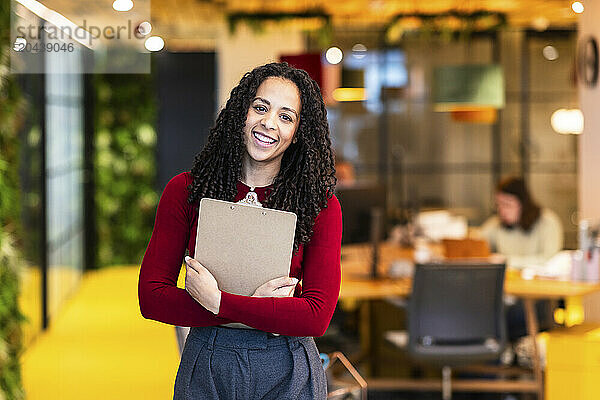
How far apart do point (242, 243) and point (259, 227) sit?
0.05 m

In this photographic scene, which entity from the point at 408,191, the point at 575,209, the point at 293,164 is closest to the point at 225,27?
the point at 408,191

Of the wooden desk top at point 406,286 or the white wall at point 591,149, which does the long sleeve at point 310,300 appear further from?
the white wall at point 591,149

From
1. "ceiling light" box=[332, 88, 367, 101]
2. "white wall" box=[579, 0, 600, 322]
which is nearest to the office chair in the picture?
"white wall" box=[579, 0, 600, 322]

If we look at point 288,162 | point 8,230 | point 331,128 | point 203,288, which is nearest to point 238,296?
point 203,288

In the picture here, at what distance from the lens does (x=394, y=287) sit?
5129 millimetres

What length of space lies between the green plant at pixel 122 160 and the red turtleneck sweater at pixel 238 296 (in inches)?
355

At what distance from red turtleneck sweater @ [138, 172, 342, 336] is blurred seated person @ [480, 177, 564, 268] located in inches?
168

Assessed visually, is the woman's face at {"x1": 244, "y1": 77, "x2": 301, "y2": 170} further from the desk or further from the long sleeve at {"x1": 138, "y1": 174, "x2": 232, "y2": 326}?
the desk

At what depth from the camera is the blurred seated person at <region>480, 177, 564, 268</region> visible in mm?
6223

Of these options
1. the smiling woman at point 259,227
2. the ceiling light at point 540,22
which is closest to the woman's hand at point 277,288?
the smiling woman at point 259,227

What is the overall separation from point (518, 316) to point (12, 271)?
3.37 meters

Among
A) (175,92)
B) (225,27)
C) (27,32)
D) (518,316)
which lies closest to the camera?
(27,32)

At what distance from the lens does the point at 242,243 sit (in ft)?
6.57

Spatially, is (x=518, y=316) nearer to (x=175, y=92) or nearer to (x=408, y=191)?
(x=408, y=191)
